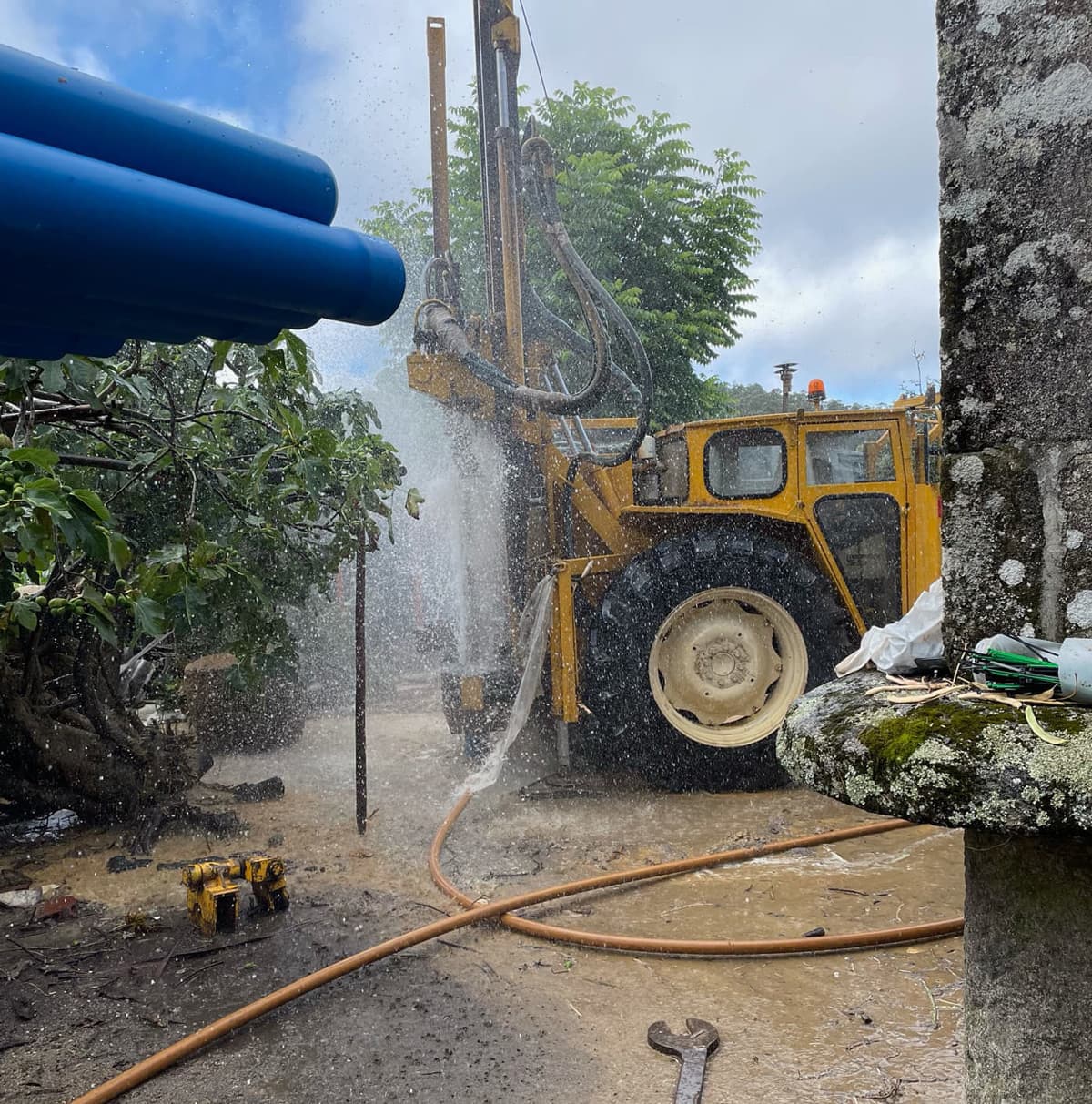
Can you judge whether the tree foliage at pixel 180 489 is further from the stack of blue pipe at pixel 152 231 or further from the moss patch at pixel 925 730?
the moss patch at pixel 925 730

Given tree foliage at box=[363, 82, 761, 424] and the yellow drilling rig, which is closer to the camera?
the yellow drilling rig

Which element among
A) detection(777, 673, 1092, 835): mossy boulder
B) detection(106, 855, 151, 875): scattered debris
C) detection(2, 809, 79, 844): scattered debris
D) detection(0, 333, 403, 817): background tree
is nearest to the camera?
detection(777, 673, 1092, 835): mossy boulder

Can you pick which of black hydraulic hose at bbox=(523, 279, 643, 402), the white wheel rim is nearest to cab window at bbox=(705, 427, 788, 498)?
the white wheel rim

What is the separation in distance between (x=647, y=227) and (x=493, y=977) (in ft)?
42.9

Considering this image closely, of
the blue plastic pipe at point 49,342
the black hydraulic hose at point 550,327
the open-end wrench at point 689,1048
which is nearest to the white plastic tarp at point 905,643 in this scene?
the blue plastic pipe at point 49,342

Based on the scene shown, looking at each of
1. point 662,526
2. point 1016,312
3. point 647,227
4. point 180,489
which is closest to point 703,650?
point 662,526

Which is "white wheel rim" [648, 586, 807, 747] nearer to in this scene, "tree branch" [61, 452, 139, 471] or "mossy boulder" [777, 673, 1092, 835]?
"tree branch" [61, 452, 139, 471]

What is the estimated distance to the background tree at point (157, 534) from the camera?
3186mm

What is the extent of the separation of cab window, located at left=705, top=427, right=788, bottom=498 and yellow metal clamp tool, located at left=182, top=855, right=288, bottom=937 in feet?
12.3

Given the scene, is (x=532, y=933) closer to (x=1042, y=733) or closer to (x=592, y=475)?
(x=1042, y=733)

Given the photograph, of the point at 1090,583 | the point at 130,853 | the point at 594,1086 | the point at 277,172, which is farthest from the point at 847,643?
the point at 277,172

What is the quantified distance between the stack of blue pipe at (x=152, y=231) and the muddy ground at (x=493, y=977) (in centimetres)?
268

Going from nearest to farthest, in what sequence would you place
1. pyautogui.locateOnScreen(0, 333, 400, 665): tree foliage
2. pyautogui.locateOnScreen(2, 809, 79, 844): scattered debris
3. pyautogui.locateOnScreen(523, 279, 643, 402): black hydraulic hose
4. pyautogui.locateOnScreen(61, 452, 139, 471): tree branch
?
pyautogui.locateOnScreen(0, 333, 400, 665): tree foliage → pyautogui.locateOnScreen(61, 452, 139, 471): tree branch → pyautogui.locateOnScreen(2, 809, 79, 844): scattered debris → pyautogui.locateOnScreen(523, 279, 643, 402): black hydraulic hose

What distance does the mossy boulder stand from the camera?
114 cm
